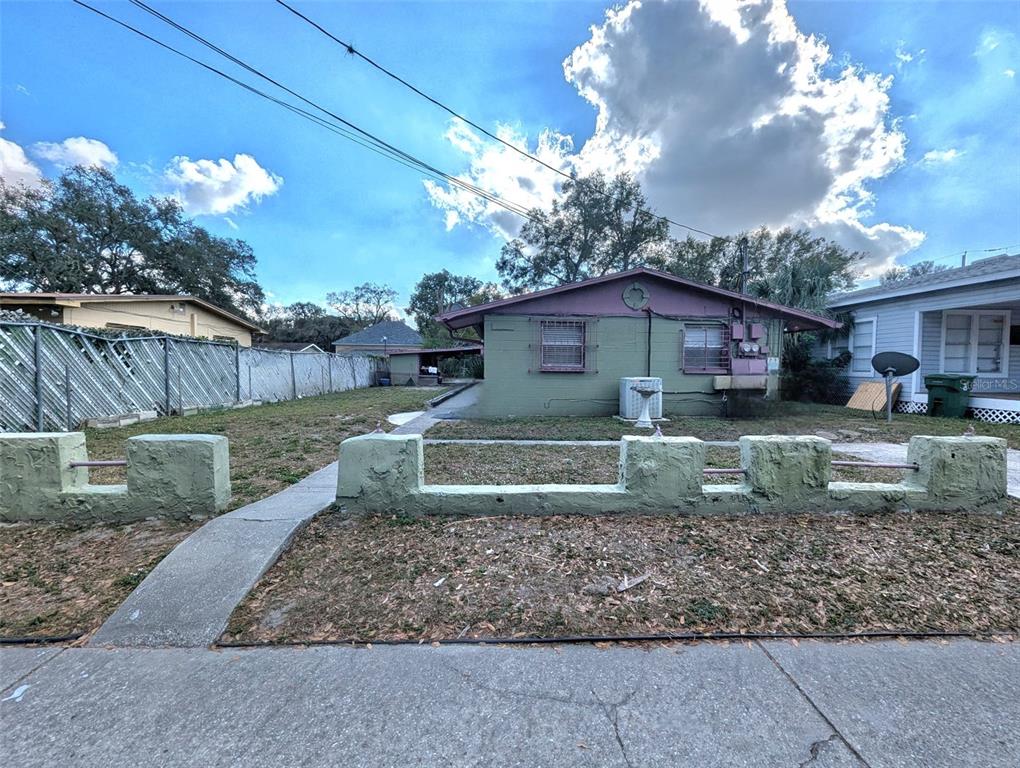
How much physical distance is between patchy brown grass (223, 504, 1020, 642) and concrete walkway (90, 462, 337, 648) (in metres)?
0.11

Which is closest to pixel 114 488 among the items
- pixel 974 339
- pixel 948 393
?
pixel 948 393

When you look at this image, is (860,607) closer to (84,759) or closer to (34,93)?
(84,759)

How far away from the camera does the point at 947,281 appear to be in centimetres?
1017

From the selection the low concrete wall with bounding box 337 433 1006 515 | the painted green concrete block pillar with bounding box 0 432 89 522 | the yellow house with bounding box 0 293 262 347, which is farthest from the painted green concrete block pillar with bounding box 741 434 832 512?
the yellow house with bounding box 0 293 262 347

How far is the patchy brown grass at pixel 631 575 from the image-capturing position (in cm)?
228

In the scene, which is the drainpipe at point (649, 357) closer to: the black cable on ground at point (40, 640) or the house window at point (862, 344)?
the house window at point (862, 344)

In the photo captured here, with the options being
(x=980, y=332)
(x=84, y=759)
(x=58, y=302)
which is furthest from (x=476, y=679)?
(x=58, y=302)

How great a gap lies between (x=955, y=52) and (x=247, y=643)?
13.8m

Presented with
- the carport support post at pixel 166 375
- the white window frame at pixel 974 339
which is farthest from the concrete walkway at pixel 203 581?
the white window frame at pixel 974 339

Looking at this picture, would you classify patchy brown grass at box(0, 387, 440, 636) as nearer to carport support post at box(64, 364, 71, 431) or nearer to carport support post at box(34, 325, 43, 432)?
carport support post at box(34, 325, 43, 432)

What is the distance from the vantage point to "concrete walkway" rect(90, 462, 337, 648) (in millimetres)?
2199

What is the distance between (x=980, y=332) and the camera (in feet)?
37.6

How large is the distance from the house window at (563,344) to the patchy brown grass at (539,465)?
146 inches

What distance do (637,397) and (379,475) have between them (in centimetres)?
691
